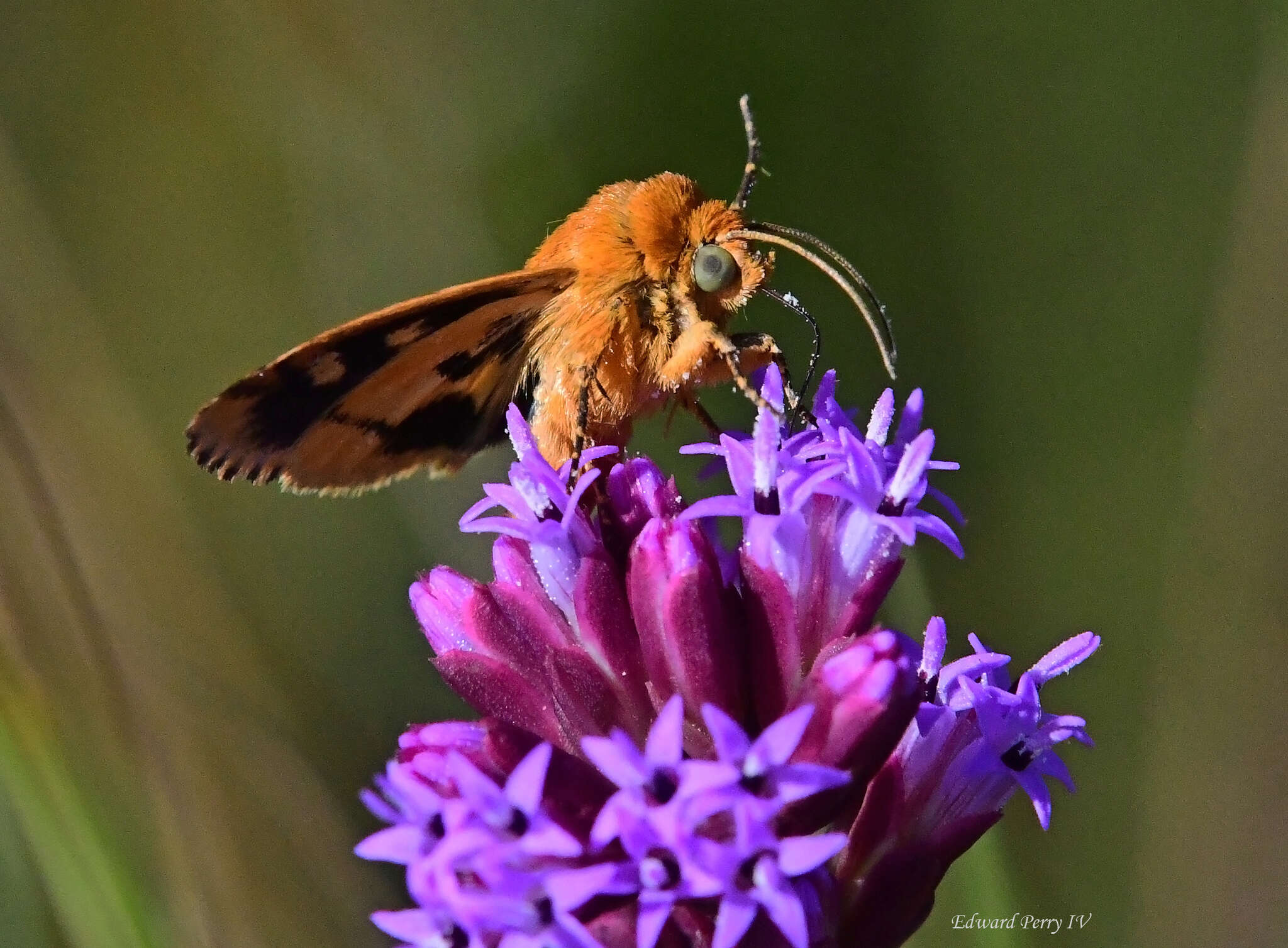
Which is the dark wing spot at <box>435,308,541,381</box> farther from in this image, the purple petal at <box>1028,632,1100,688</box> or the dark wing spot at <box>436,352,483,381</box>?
the purple petal at <box>1028,632,1100,688</box>

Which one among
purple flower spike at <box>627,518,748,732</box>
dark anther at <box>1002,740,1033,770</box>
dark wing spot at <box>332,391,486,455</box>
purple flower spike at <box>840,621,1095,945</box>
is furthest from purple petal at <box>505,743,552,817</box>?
dark wing spot at <box>332,391,486,455</box>

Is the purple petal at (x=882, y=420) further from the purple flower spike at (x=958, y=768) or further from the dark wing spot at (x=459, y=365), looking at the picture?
the dark wing spot at (x=459, y=365)

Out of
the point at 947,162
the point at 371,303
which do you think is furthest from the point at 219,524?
the point at 947,162

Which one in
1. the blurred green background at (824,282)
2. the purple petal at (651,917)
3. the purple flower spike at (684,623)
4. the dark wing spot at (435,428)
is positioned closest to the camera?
the purple petal at (651,917)

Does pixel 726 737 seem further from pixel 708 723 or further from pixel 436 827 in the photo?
pixel 436 827

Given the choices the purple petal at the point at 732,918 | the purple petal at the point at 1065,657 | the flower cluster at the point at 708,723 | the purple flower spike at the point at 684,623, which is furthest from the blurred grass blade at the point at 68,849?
the purple petal at the point at 1065,657

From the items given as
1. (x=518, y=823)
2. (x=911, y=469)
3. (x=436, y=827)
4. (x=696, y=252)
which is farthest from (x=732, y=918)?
(x=696, y=252)
